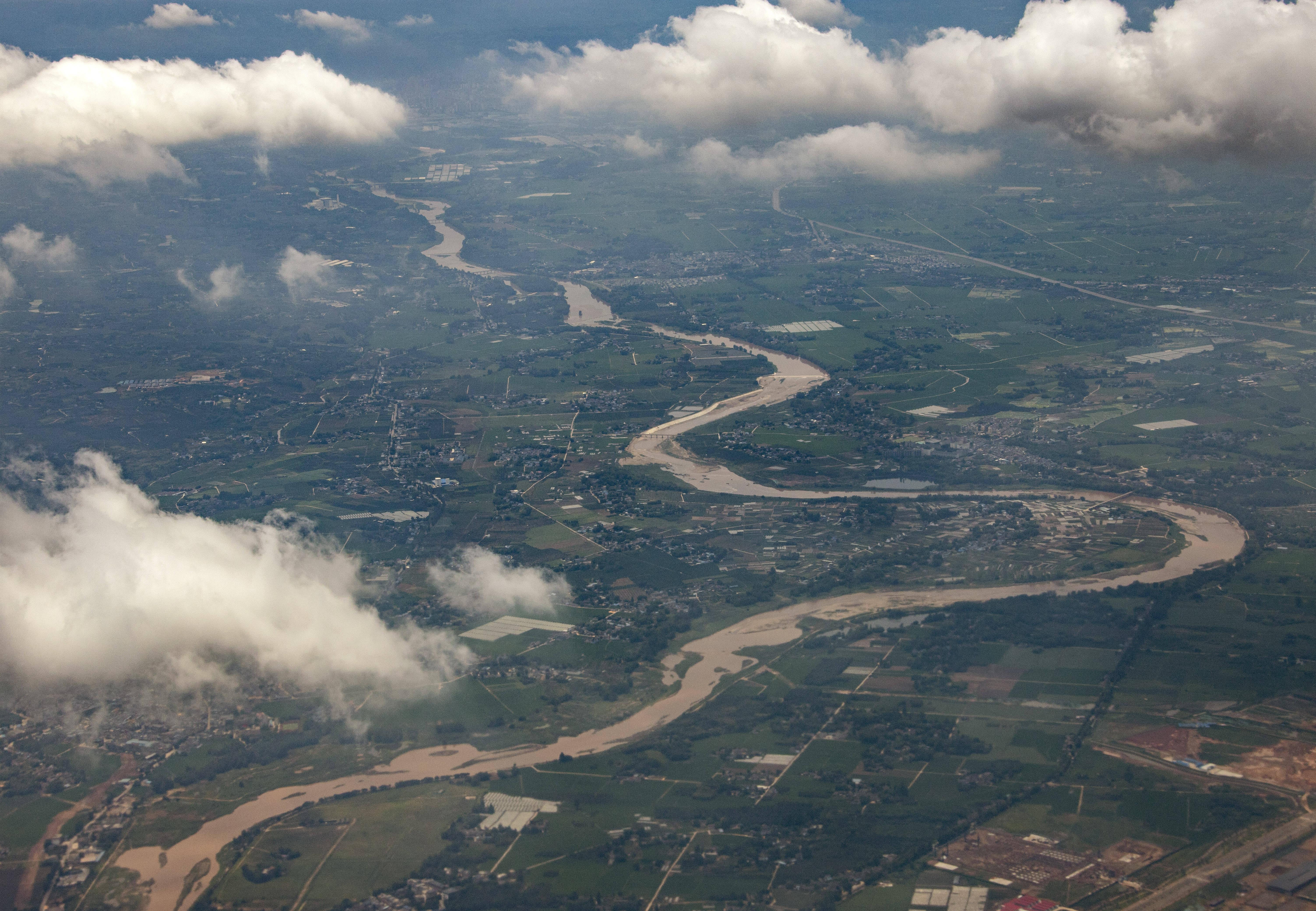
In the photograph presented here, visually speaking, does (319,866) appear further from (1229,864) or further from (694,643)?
(1229,864)

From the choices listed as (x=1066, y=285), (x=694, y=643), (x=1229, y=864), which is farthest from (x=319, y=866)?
(x=1066, y=285)

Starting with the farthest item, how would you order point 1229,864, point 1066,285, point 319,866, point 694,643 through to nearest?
1. point 1066,285
2. point 694,643
3. point 319,866
4. point 1229,864

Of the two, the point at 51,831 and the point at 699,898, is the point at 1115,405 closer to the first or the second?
the point at 699,898

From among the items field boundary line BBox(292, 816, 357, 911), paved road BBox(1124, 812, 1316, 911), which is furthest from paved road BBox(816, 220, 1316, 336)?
field boundary line BBox(292, 816, 357, 911)

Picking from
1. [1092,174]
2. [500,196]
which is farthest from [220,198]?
[1092,174]

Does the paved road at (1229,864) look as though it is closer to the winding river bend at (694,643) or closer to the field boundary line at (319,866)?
the winding river bend at (694,643)

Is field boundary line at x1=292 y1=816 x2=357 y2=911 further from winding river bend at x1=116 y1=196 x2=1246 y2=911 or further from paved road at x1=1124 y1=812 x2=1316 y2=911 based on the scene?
paved road at x1=1124 y1=812 x2=1316 y2=911

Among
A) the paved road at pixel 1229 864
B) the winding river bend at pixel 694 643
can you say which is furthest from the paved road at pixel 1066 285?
the paved road at pixel 1229 864
